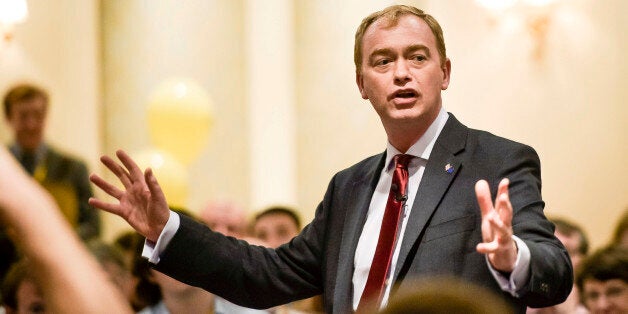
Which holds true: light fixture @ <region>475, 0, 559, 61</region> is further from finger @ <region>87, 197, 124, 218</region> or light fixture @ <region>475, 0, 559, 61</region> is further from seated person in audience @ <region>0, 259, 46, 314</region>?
finger @ <region>87, 197, 124, 218</region>

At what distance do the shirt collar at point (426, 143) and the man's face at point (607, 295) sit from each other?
67.2 inches

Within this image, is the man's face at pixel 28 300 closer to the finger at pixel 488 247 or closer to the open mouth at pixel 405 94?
the open mouth at pixel 405 94

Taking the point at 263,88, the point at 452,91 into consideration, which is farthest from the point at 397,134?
the point at 263,88

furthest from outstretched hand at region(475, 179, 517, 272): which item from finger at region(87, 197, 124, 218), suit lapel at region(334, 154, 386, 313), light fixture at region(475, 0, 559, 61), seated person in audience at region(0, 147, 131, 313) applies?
light fixture at region(475, 0, 559, 61)

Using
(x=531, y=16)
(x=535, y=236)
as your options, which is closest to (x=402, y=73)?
(x=535, y=236)

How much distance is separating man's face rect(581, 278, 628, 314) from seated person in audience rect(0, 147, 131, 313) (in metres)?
3.29

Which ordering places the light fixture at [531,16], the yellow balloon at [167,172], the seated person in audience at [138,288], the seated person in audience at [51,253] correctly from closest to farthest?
the seated person in audience at [51,253]
the seated person in audience at [138,288]
the yellow balloon at [167,172]
the light fixture at [531,16]

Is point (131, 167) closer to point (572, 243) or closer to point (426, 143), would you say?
point (426, 143)

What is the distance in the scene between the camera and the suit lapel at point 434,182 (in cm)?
241

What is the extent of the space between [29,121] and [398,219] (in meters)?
3.07

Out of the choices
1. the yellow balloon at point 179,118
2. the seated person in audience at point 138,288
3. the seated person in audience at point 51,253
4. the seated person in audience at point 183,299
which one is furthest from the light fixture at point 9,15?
the seated person in audience at point 51,253

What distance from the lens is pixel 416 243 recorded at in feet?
7.92

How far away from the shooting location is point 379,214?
101 inches

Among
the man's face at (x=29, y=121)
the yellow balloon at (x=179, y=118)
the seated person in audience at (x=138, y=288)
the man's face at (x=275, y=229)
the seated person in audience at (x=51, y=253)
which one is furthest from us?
the yellow balloon at (x=179, y=118)
